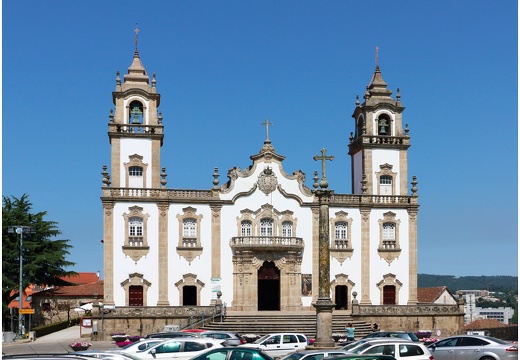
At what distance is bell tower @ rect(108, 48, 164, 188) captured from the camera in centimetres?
5059

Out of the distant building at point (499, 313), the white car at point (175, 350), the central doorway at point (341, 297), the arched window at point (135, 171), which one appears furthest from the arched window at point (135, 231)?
the distant building at point (499, 313)

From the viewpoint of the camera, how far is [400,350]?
77.5 feet

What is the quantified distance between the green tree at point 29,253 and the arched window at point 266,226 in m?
14.6

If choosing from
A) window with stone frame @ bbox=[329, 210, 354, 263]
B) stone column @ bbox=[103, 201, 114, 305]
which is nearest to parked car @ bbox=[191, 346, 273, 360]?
stone column @ bbox=[103, 201, 114, 305]

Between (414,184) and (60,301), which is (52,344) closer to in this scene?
(60,301)

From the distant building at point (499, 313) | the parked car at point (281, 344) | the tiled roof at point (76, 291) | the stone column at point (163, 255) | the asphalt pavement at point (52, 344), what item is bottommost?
the distant building at point (499, 313)

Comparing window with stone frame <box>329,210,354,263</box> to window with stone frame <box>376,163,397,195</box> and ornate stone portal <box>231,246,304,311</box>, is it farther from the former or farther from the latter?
window with stone frame <box>376,163,397,195</box>

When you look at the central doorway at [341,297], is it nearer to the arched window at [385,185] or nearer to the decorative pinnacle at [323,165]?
the arched window at [385,185]

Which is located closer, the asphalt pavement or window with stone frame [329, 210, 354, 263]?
the asphalt pavement

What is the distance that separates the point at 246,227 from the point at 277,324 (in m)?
8.20

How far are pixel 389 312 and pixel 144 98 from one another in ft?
67.0

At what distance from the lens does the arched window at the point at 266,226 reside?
51438 mm

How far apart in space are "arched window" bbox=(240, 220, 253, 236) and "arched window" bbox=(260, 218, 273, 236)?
0.71m

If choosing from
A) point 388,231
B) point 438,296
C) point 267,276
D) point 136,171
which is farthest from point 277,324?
point 438,296
